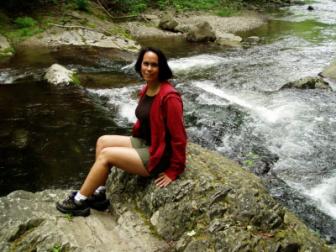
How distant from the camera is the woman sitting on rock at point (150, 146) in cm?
517

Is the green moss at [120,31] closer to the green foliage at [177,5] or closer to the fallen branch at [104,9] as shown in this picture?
the fallen branch at [104,9]

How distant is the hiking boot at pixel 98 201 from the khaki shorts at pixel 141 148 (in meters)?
0.80

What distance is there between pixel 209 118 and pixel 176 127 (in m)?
6.67

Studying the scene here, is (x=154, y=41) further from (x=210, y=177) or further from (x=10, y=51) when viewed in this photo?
(x=210, y=177)

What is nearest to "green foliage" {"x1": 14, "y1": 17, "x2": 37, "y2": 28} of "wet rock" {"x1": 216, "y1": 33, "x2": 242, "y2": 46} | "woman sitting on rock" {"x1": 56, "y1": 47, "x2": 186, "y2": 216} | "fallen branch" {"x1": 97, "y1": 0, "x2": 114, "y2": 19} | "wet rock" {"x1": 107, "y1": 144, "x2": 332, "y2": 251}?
"fallen branch" {"x1": 97, "y1": 0, "x2": 114, "y2": 19}

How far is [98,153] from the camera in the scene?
5965mm

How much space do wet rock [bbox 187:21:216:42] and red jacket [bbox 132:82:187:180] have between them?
1960 cm

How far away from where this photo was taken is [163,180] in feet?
18.0

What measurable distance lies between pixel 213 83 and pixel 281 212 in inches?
416

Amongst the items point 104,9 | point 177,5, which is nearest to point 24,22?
point 104,9

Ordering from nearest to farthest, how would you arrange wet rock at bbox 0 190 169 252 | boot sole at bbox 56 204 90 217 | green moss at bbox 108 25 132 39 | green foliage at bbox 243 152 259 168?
wet rock at bbox 0 190 169 252 → boot sole at bbox 56 204 90 217 → green foliage at bbox 243 152 259 168 → green moss at bbox 108 25 132 39

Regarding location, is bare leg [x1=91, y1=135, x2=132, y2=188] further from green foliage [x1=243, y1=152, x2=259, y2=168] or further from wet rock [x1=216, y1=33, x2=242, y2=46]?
wet rock [x1=216, y1=33, x2=242, y2=46]

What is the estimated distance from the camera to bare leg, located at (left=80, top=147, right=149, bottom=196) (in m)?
5.43

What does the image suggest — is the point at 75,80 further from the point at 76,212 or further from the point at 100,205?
the point at 76,212
